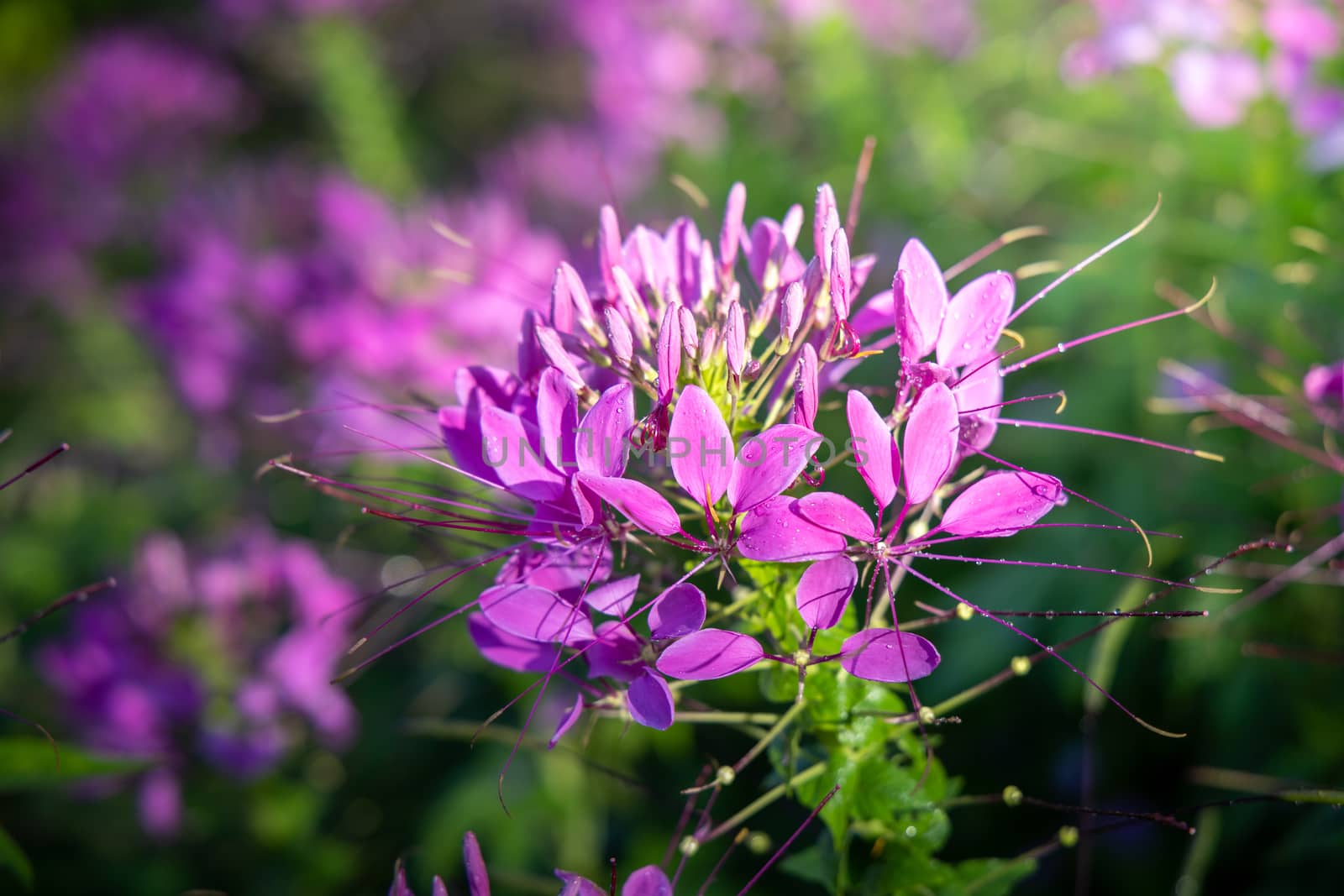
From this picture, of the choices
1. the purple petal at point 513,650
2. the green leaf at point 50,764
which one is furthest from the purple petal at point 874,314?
the green leaf at point 50,764

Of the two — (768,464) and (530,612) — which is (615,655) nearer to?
(530,612)

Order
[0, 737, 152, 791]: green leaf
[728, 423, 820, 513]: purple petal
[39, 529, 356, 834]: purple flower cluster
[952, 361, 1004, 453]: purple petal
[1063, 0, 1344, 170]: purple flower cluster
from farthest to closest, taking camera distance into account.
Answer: [39, 529, 356, 834]: purple flower cluster → [1063, 0, 1344, 170]: purple flower cluster → [0, 737, 152, 791]: green leaf → [952, 361, 1004, 453]: purple petal → [728, 423, 820, 513]: purple petal

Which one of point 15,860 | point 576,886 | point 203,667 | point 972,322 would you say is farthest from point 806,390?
point 203,667

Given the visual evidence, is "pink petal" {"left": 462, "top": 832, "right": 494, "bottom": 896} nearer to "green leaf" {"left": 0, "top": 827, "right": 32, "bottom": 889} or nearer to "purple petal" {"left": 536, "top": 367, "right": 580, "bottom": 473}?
"purple petal" {"left": 536, "top": 367, "right": 580, "bottom": 473}

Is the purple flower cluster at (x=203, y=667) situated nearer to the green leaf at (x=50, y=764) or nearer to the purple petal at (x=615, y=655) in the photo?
the green leaf at (x=50, y=764)

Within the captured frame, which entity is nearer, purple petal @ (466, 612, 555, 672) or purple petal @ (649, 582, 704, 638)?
purple petal @ (649, 582, 704, 638)

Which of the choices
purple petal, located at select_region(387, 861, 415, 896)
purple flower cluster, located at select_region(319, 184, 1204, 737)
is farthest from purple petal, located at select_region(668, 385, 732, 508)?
purple petal, located at select_region(387, 861, 415, 896)
